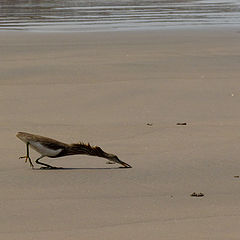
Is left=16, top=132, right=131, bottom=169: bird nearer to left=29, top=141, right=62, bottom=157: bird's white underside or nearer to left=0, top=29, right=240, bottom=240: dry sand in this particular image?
left=29, top=141, right=62, bottom=157: bird's white underside

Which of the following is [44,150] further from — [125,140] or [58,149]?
[125,140]

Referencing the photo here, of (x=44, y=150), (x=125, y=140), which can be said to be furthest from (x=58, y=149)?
(x=125, y=140)

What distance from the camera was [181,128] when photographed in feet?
28.0

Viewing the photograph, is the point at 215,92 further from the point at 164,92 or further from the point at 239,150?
the point at 239,150

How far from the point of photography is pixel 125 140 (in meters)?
8.01

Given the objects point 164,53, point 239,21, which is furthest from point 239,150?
point 239,21

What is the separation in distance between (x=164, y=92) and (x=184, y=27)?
10375 millimetres

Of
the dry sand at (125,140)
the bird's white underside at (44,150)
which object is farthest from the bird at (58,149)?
the dry sand at (125,140)

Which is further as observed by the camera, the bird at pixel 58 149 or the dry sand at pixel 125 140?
the bird at pixel 58 149

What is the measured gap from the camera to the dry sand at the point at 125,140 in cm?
543

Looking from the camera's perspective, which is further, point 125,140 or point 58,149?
point 125,140

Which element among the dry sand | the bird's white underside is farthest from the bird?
the dry sand

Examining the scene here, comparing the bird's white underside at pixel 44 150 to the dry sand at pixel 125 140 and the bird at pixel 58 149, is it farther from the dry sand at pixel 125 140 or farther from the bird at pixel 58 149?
the dry sand at pixel 125 140

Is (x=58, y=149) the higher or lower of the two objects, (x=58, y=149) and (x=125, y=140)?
the higher
